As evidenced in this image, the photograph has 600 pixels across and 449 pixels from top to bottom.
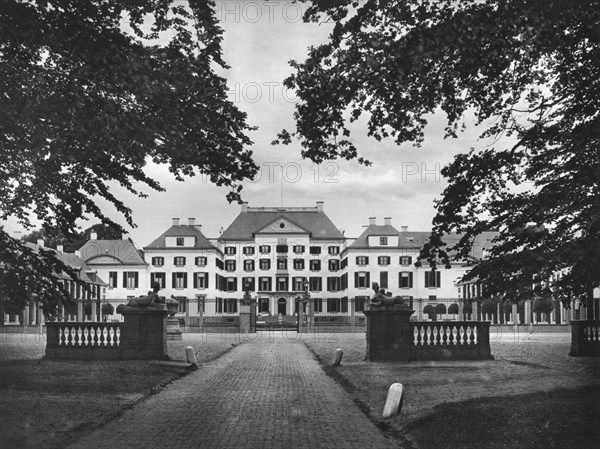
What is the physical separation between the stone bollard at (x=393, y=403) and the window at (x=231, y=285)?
6914 cm

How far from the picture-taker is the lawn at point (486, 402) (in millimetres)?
7082

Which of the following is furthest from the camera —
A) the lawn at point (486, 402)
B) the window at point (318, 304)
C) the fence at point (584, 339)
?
the window at point (318, 304)

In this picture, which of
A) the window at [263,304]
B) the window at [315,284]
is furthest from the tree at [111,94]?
the window at [315,284]

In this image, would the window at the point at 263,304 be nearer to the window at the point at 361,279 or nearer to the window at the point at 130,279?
the window at the point at 361,279

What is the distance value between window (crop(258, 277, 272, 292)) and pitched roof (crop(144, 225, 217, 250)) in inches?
247

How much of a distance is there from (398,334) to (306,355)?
4.88 metres

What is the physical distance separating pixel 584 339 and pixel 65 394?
13697 millimetres

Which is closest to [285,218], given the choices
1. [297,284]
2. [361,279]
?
[297,284]

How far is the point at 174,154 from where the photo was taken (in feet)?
36.0

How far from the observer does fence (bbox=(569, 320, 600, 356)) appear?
19.0 meters

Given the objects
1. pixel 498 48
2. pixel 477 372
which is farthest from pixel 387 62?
pixel 477 372

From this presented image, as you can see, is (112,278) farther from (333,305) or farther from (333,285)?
(333,305)

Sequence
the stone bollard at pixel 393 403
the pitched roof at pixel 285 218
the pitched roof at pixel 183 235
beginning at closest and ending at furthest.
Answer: the stone bollard at pixel 393 403
the pitched roof at pixel 183 235
the pitched roof at pixel 285 218

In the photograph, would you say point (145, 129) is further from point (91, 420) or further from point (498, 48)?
point (498, 48)
